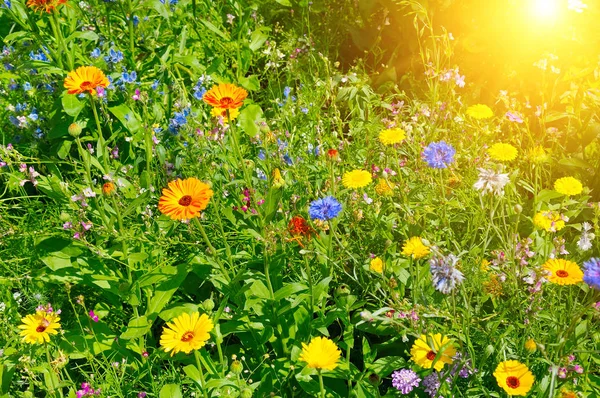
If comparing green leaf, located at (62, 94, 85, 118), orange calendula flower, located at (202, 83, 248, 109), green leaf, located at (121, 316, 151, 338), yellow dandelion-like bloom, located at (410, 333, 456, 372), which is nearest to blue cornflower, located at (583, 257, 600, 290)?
yellow dandelion-like bloom, located at (410, 333, 456, 372)

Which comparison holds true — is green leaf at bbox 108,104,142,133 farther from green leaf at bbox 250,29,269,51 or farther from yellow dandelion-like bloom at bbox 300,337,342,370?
yellow dandelion-like bloom at bbox 300,337,342,370

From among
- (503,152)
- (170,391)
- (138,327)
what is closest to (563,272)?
(503,152)

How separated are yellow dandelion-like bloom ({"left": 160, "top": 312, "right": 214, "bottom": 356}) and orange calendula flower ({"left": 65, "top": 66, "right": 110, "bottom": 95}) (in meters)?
0.81

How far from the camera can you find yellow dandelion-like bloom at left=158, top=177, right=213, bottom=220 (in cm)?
153

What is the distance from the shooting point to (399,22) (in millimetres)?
3475

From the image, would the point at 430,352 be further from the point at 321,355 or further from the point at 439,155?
the point at 439,155

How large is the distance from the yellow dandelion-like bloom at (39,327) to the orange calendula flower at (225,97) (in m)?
0.78

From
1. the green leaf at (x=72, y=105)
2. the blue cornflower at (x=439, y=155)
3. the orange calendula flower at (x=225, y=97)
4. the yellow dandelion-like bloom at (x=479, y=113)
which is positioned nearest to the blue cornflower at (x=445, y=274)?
the blue cornflower at (x=439, y=155)

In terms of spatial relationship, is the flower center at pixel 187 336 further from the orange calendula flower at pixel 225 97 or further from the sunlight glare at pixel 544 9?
the sunlight glare at pixel 544 9

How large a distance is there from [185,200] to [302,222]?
398 millimetres

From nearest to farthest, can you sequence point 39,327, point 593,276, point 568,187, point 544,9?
point 593,276
point 39,327
point 568,187
point 544,9

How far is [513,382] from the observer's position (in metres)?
1.52

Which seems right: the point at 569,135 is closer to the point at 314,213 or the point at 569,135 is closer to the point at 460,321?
the point at 460,321

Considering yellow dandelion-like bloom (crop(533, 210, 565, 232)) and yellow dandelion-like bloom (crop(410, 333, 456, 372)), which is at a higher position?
yellow dandelion-like bloom (crop(533, 210, 565, 232))
